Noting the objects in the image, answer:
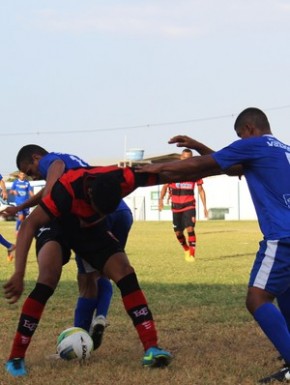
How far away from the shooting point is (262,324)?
15.7ft

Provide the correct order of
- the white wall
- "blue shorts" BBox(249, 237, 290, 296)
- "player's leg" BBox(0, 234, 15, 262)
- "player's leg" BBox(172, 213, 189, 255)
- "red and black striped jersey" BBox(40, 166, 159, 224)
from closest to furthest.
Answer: "blue shorts" BBox(249, 237, 290, 296) < "red and black striped jersey" BBox(40, 166, 159, 224) < "player's leg" BBox(0, 234, 15, 262) < "player's leg" BBox(172, 213, 189, 255) < the white wall

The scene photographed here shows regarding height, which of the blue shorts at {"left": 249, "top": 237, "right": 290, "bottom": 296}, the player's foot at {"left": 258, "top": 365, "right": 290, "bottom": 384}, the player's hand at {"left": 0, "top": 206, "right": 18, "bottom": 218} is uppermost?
the player's hand at {"left": 0, "top": 206, "right": 18, "bottom": 218}

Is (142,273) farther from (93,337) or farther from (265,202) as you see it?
(265,202)

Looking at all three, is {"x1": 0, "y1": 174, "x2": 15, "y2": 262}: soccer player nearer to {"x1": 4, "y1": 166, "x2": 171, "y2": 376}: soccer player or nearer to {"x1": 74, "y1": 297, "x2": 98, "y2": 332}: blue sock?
{"x1": 74, "y1": 297, "x2": 98, "y2": 332}: blue sock

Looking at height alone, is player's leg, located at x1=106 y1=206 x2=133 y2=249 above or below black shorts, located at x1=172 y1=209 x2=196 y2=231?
above

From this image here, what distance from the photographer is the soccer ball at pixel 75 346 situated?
554 cm

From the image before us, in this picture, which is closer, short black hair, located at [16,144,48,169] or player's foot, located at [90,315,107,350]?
player's foot, located at [90,315,107,350]

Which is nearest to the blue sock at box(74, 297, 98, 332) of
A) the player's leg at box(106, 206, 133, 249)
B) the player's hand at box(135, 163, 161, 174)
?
the player's leg at box(106, 206, 133, 249)

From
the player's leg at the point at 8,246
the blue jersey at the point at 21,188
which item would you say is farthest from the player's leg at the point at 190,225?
the blue jersey at the point at 21,188

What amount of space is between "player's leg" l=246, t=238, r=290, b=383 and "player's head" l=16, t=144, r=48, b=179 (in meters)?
2.19

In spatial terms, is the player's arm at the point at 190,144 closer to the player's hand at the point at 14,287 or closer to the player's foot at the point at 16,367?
the player's hand at the point at 14,287

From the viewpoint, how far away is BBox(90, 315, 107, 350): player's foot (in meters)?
5.97

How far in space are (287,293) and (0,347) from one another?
2.42m

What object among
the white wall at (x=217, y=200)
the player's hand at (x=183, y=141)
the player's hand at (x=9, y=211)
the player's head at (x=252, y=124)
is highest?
the player's head at (x=252, y=124)
